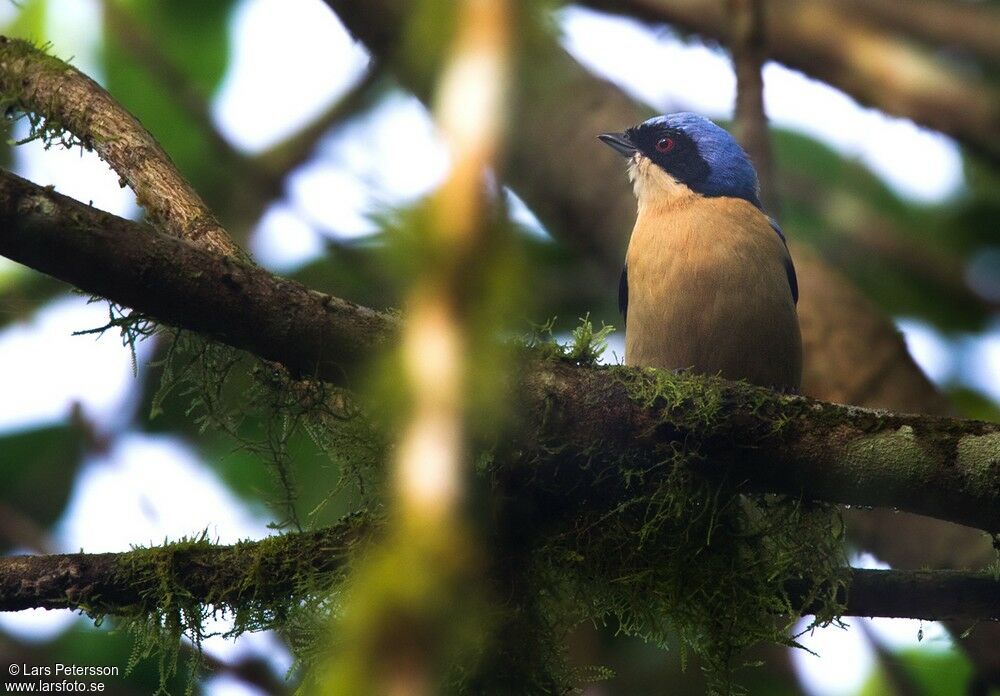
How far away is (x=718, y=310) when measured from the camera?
500 centimetres

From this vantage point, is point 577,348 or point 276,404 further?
point 276,404

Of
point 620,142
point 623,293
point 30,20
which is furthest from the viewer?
point 30,20

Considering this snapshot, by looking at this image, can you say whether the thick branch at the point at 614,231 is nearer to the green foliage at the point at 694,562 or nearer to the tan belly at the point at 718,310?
the tan belly at the point at 718,310

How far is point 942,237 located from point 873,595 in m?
4.99

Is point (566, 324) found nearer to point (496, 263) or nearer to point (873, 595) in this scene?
point (873, 595)

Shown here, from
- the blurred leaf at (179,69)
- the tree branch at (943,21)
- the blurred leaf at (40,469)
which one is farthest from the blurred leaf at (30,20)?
the tree branch at (943,21)

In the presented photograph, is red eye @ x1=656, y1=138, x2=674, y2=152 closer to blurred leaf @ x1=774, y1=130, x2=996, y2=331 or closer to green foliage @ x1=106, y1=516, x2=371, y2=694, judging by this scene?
blurred leaf @ x1=774, y1=130, x2=996, y2=331

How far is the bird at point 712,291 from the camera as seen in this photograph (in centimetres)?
499

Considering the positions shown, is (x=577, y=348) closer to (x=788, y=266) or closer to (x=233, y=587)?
(x=233, y=587)

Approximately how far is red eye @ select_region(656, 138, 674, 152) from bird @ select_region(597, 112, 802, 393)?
1.41 feet

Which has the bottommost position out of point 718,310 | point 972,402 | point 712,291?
point 718,310

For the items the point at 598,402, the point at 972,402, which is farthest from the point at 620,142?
the point at 598,402

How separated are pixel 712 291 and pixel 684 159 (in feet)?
4.31

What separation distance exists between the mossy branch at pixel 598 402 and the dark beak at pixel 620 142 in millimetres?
3235
